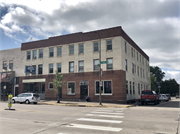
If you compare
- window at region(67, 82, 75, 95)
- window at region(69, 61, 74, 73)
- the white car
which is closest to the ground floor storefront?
window at region(67, 82, 75, 95)

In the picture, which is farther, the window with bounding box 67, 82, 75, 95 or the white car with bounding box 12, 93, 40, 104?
the window with bounding box 67, 82, 75, 95

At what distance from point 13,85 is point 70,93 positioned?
528 inches

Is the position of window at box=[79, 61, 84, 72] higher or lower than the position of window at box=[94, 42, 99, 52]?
lower

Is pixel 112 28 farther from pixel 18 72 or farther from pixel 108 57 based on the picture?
pixel 18 72

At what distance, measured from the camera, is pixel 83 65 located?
2881cm

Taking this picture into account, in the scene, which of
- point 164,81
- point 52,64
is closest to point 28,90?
point 52,64

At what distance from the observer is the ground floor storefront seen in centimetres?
2561

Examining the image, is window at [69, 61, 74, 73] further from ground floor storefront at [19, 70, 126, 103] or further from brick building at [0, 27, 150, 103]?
ground floor storefront at [19, 70, 126, 103]

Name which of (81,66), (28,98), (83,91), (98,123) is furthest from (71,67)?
(98,123)

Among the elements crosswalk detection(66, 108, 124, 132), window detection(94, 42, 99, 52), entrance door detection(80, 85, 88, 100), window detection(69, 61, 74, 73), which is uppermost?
window detection(94, 42, 99, 52)

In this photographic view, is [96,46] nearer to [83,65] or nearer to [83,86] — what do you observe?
[83,65]

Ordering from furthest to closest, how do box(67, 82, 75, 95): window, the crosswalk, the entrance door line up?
box(67, 82, 75, 95): window → the entrance door → the crosswalk

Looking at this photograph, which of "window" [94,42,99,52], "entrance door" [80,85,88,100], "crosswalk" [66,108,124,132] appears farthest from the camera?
"window" [94,42,99,52]

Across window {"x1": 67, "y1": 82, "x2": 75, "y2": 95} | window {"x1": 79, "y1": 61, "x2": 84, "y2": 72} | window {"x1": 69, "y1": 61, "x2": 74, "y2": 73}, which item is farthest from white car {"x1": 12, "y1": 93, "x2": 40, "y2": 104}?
Result: window {"x1": 79, "y1": 61, "x2": 84, "y2": 72}
